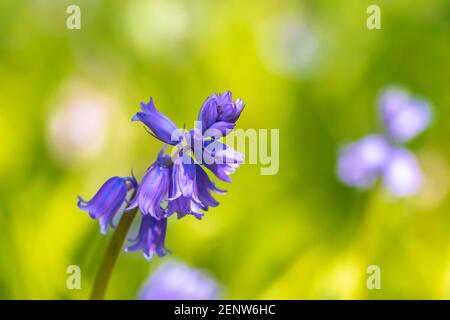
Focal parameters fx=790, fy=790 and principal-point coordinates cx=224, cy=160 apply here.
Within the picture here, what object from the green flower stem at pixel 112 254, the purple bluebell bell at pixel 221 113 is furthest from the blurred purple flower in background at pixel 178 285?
the purple bluebell bell at pixel 221 113

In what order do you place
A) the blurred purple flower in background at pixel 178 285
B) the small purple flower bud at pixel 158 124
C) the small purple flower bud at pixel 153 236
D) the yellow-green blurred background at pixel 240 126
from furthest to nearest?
the yellow-green blurred background at pixel 240 126 → the blurred purple flower in background at pixel 178 285 → the small purple flower bud at pixel 153 236 → the small purple flower bud at pixel 158 124

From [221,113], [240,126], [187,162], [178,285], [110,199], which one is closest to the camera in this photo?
[221,113]

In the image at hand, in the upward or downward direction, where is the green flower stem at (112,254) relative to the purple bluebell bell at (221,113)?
downward

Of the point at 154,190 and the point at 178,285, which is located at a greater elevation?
the point at 154,190

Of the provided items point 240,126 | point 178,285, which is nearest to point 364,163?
point 240,126

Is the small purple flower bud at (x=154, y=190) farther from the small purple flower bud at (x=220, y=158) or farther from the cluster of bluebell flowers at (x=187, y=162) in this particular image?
the small purple flower bud at (x=220, y=158)

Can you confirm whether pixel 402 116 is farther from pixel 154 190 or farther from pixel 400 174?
pixel 154 190

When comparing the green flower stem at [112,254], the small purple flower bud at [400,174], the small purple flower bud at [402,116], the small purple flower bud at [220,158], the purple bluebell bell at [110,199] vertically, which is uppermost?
the small purple flower bud at [402,116]
